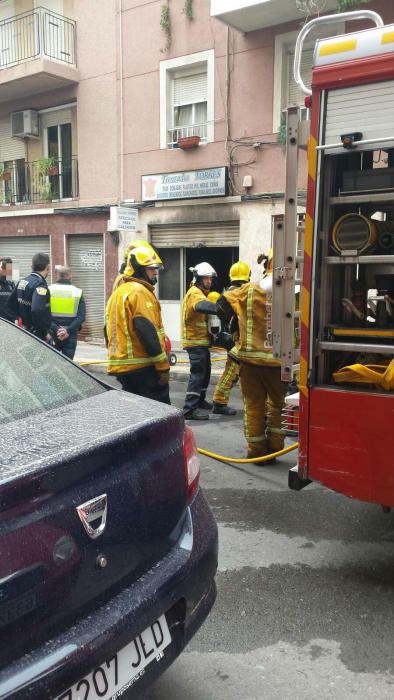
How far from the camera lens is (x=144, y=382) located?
16.6ft

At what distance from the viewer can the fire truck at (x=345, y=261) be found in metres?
2.76

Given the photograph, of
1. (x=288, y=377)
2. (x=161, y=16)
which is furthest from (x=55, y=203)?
(x=288, y=377)

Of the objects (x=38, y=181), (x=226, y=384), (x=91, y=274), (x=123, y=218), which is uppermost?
(x=38, y=181)

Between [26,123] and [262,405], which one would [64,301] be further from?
[26,123]

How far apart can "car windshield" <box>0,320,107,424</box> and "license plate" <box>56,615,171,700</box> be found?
0.85 metres

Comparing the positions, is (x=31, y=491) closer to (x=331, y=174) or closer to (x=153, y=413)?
(x=153, y=413)

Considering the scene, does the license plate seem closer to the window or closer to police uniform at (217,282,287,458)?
police uniform at (217,282,287,458)

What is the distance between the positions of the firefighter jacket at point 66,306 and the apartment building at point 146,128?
456 centimetres

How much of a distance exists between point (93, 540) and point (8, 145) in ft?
53.3

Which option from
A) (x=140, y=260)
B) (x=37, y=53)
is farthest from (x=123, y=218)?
(x=140, y=260)

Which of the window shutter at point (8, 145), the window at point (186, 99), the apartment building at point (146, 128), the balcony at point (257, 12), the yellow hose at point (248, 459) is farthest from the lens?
the window shutter at point (8, 145)

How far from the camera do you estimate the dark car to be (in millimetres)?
1517

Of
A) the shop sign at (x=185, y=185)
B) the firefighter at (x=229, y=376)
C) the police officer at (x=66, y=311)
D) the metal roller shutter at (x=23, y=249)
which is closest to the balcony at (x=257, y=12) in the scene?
the shop sign at (x=185, y=185)

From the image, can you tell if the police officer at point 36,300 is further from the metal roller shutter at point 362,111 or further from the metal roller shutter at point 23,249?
the metal roller shutter at point 23,249
